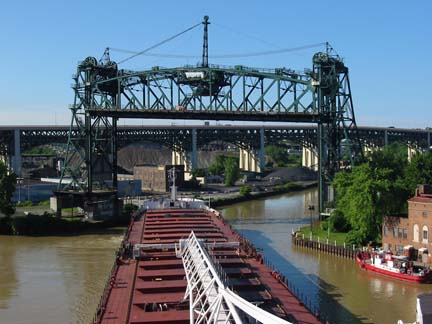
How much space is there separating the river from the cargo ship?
13.3 feet

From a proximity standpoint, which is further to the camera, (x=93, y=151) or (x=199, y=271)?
(x=93, y=151)

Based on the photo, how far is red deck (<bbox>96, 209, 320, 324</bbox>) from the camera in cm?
1781

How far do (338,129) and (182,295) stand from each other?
40259 millimetres

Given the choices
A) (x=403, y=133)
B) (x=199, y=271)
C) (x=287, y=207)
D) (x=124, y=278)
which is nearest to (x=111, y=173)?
(x=287, y=207)

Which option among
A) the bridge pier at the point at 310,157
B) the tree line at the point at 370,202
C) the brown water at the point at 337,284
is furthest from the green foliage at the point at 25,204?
the bridge pier at the point at 310,157

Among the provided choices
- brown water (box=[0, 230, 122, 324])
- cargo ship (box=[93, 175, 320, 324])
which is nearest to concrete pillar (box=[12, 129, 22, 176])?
brown water (box=[0, 230, 122, 324])

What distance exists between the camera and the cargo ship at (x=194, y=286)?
14.4 metres

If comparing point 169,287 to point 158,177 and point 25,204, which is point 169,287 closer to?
point 25,204

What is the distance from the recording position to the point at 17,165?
100688 millimetres

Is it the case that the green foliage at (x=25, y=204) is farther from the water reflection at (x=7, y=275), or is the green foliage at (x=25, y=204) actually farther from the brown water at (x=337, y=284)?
the brown water at (x=337, y=284)

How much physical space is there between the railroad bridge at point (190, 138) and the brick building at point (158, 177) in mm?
17745

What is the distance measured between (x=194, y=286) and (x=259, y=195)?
7244 cm

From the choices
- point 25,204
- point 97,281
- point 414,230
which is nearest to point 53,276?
point 97,281

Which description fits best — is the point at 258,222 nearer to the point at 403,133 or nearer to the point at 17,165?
the point at 17,165
